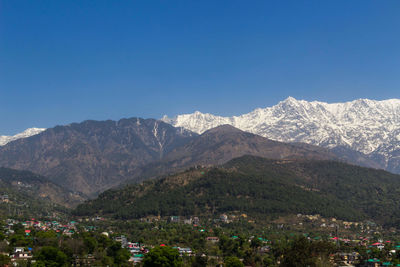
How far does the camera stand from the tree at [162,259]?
10538 centimetres

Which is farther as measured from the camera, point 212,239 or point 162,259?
point 212,239

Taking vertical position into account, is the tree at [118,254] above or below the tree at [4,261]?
below

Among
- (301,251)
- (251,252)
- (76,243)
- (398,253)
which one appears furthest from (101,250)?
(398,253)

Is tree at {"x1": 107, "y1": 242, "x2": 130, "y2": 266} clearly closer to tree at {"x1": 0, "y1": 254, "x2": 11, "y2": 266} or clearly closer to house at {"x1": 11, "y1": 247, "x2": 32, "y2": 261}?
house at {"x1": 11, "y1": 247, "x2": 32, "y2": 261}

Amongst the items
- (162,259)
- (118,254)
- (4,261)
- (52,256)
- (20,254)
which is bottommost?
(118,254)

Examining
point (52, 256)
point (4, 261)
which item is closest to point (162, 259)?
point (52, 256)

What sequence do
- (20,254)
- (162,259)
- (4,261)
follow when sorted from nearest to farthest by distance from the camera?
(4,261) → (162,259) → (20,254)

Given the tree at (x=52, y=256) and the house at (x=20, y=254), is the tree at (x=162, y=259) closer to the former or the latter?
the tree at (x=52, y=256)

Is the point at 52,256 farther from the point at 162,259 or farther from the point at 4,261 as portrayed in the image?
the point at 162,259

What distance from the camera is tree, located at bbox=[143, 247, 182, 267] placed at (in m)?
105

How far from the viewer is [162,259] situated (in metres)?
105

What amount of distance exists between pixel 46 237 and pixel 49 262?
3891 centimetres

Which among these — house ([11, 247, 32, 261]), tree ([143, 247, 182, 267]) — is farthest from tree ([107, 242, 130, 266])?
house ([11, 247, 32, 261])

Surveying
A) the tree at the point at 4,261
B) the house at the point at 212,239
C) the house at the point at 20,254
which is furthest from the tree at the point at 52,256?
the house at the point at 212,239
